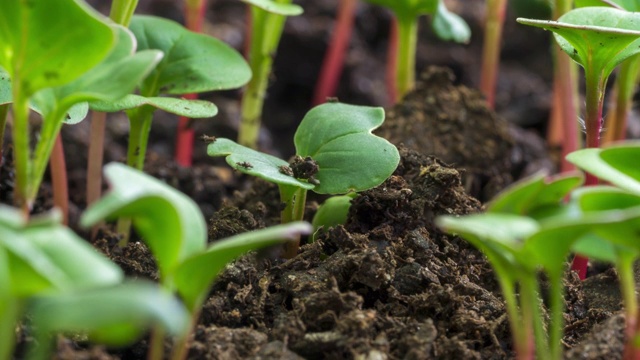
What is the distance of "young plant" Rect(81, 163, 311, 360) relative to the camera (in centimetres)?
66

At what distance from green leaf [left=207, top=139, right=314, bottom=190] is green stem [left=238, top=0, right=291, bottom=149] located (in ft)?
2.00

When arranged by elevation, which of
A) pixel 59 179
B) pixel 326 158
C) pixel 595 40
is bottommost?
pixel 59 179

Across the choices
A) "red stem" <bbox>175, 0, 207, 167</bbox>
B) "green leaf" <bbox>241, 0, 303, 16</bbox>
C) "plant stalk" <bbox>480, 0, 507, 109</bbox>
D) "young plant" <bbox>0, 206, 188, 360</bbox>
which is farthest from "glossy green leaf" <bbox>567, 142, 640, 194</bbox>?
"plant stalk" <bbox>480, 0, 507, 109</bbox>

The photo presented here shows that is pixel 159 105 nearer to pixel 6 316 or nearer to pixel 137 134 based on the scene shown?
pixel 137 134

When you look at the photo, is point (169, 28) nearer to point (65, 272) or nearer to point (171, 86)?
point (171, 86)

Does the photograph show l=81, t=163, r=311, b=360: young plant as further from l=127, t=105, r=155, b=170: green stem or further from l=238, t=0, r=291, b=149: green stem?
l=238, t=0, r=291, b=149: green stem

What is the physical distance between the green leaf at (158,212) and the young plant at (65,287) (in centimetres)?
4

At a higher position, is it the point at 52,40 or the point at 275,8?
the point at 275,8

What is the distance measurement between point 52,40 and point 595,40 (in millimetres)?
669

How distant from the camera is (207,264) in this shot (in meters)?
0.72

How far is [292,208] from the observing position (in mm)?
1138

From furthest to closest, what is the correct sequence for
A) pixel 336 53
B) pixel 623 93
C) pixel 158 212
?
1. pixel 336 53
2. pixel 623 93
3. pixel 158 212

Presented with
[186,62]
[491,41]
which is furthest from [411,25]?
[186,62]

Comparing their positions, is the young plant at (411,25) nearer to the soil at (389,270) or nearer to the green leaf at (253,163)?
the soil at (389,270)
